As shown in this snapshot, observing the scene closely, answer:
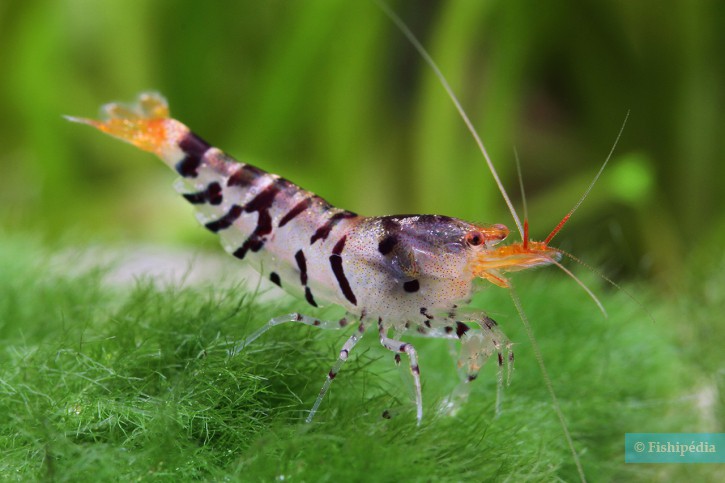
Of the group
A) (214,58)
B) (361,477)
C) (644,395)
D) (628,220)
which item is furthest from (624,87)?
(361,477)

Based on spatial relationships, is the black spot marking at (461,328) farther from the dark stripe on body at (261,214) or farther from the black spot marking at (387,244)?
the dark stripe on body at (261,214)

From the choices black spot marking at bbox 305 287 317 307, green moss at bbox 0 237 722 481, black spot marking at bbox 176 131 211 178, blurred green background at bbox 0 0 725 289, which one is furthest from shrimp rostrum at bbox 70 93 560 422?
blurred green background at bbox 0 0 725 289

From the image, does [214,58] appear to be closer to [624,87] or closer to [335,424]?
[624,87]

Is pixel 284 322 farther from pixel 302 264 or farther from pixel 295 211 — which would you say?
pixel 295 211

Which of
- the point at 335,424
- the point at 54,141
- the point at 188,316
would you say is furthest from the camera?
the point at 54,141

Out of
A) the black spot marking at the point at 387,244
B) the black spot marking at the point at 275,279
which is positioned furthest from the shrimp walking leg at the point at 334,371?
the black spot marking at the point at 275,279

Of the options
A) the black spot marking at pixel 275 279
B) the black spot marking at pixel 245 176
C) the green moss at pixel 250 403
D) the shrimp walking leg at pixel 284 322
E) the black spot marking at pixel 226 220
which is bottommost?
the green moss at pixel 250 403
